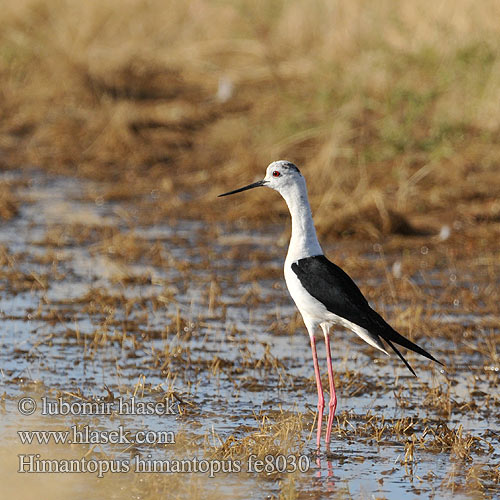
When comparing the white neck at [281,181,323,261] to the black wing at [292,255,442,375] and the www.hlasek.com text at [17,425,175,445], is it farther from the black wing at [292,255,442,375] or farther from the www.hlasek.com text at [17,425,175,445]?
the www.hlasek.com text at [17,425,175,445]

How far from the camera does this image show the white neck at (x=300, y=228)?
5.52 m

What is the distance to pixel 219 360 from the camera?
20.9 feet

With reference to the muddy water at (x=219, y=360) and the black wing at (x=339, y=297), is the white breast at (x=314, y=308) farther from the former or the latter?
the muddy water at (x=219, y=360)

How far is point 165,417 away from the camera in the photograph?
18.2 ft

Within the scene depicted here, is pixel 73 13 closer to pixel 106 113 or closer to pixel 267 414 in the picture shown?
pixel 106 113

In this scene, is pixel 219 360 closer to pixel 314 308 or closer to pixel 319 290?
pixel 314 308

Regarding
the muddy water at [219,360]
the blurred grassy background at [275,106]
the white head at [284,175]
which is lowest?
the muddy water at [219,360]

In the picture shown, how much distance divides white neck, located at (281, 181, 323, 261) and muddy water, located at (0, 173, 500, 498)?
0.75 meters

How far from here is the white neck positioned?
5520 millimetres

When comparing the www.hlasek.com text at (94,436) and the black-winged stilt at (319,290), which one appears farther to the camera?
the black-winged stilt at (319,290)

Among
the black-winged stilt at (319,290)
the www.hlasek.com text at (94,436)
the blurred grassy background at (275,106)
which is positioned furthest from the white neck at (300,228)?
the blurred grassy background at (275,106)

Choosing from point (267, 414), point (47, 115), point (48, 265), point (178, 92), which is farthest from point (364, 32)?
point (267, 414)

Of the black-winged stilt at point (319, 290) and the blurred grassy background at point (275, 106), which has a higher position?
the blurred grassy background at point (275, 106)

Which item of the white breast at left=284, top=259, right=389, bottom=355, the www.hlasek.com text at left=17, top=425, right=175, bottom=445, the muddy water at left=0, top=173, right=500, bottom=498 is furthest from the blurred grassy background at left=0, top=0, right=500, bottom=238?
the www.hlasek.com text at left=17, top=425, right=175, bottom=445
